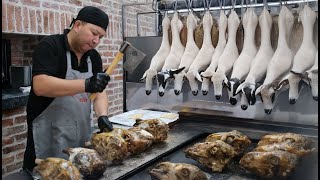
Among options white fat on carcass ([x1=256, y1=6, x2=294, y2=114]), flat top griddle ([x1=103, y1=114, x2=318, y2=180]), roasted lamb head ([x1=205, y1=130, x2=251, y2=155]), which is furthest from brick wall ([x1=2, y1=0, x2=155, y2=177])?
white fat on carcass ([x1=256, y1=6, x2=294, y2=114])

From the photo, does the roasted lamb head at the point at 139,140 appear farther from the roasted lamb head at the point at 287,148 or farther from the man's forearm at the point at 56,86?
the roasted lamb head at the point at 287,148

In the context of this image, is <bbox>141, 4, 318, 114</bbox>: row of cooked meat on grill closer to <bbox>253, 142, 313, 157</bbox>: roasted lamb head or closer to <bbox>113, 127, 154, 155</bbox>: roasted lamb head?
<bbox>253, 142, 313, 157</bbox>: roasted lamb head

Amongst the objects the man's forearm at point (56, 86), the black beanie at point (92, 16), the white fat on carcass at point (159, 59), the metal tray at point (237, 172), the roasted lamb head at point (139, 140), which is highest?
the black beanie at point (92, 16)

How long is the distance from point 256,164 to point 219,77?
22.6 inches

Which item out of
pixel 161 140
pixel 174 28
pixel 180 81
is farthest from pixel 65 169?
pixel 174 28

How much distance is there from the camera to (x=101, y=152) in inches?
69.6

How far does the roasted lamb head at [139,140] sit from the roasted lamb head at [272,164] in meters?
0.61

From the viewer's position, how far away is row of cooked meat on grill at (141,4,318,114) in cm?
181

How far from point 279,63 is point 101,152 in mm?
1103

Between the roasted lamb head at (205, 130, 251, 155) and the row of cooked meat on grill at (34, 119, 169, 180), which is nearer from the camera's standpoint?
the row of cooked meat on grill at (34, 119, 169, 180)

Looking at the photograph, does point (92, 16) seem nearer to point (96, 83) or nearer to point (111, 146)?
point (96, 83)

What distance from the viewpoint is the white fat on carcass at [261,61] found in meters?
1.82

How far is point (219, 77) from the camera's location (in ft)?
6.33

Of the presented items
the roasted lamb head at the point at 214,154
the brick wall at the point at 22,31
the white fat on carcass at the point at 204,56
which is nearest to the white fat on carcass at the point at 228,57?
the white fat on carcass at the point at 204,56
